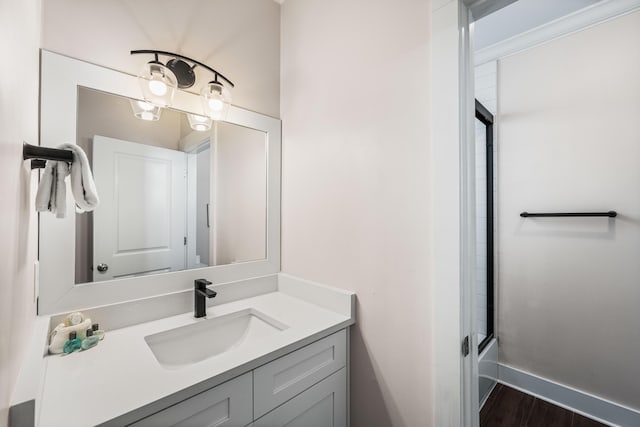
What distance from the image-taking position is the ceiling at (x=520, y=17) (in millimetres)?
1587

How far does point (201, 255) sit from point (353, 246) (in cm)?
76

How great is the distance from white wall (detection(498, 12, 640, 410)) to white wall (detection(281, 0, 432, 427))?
1409 mm

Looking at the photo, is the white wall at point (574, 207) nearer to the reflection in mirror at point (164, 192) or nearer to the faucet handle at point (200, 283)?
the reflection in mirror at point (164, 192)

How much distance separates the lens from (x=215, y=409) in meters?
0.76

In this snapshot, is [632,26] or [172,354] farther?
[632,26]

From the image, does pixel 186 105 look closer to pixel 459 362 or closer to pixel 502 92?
pixel 459 362

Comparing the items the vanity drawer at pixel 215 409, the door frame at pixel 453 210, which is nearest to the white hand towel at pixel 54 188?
the vanity drawer at pixel 215 409

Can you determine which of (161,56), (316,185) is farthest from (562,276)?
(161,56)

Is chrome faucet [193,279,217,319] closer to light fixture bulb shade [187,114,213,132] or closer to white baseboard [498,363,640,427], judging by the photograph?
light fixture bulb shade [187,114,213,132]

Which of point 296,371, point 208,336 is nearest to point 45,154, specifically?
point 208,336

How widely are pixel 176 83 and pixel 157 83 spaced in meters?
0.09

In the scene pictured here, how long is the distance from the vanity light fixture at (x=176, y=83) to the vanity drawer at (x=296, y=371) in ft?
3.73

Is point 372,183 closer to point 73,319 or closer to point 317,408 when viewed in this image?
point 317,408

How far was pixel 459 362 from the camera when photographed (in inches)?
32.8
